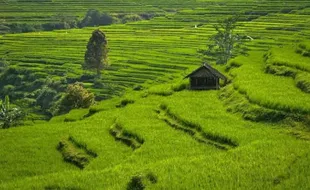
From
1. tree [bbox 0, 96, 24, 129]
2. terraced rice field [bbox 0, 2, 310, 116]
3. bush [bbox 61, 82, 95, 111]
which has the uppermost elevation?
bush [bbox 61, 82, 95, 111]

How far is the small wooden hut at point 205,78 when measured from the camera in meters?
32.5

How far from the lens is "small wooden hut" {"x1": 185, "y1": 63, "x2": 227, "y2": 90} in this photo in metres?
32.5

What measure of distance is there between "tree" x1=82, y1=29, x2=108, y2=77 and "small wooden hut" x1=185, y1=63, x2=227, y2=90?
28.6 meters

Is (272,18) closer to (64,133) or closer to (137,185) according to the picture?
(64,133)

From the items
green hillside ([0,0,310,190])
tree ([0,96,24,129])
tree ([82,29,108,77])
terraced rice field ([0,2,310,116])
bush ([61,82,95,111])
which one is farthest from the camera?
tree ([82,29,108,77])

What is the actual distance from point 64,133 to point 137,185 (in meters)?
12.0

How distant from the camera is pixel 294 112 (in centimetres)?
2286

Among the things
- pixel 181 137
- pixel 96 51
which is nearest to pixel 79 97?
pixel 181 137

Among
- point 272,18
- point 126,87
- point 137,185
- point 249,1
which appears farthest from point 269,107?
point 249,1

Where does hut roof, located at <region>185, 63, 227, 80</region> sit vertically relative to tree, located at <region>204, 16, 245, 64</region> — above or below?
above

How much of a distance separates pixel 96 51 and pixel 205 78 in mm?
29388

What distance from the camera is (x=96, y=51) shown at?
60000mm

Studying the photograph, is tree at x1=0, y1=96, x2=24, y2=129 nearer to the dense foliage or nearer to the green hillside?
the green hillside

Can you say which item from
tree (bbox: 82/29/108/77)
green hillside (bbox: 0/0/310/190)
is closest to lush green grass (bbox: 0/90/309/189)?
green hillside (bbox: 0/0/310/190)
